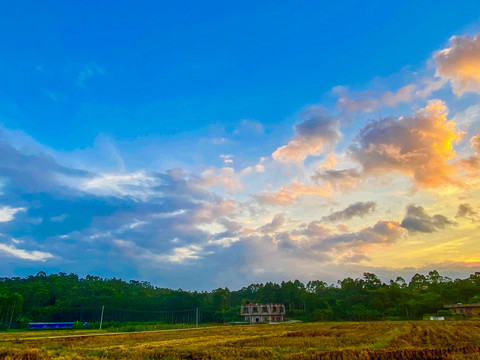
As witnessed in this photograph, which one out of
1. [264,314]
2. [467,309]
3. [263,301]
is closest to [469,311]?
[467,309]

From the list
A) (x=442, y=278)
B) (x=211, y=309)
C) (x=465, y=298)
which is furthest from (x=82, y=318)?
(x=442, y=278)

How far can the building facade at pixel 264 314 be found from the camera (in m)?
88.0

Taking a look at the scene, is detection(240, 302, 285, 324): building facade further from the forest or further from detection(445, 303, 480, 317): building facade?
detection(445, 303, 480, 317): building facade

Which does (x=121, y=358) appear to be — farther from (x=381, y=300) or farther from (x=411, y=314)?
(x=381, y=300)

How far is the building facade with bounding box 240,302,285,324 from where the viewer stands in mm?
88000

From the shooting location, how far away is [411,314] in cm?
7506

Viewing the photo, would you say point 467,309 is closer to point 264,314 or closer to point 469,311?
point 469,311

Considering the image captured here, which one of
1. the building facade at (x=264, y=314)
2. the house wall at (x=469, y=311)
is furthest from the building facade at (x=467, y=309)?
the building facade at (x=264, y=314)

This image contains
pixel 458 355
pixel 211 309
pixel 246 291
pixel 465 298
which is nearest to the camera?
pixel 458 355

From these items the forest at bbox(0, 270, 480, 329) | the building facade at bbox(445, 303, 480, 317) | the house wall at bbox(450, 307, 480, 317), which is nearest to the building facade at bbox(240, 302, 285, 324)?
the forest at bbox(0, 270, 480, 329)

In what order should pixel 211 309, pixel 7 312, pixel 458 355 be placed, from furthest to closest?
pixel 211 309 < pixel 7 312 < pixel 458 355

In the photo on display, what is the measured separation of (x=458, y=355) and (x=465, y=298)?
8918 cm

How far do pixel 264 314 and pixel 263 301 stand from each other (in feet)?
78.0

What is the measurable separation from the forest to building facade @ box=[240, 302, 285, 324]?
4968mm
